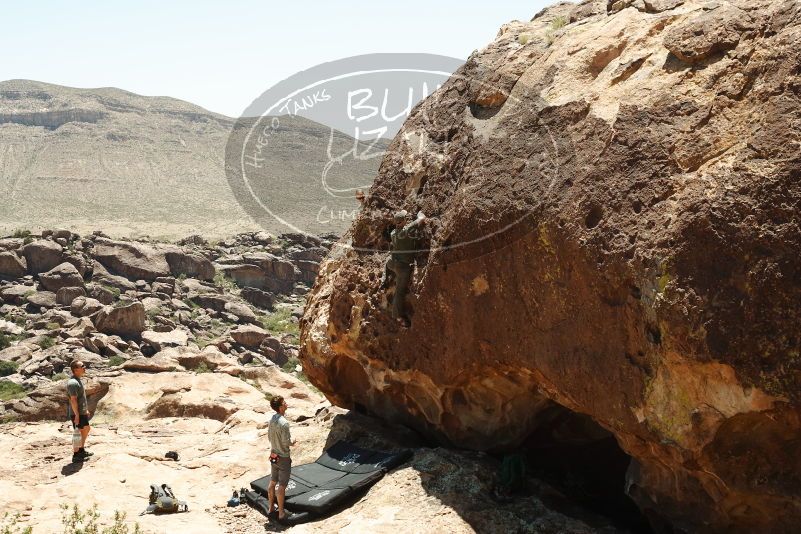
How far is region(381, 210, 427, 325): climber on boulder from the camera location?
28.9 feet

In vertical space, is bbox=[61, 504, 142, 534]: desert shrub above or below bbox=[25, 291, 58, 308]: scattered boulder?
above

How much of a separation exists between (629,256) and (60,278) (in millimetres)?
28422

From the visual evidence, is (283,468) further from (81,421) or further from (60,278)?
(60,278)

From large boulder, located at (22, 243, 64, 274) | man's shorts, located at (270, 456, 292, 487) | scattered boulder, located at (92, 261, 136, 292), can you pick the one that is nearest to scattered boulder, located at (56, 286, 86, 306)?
scattered boulder, located at (92, 261, 136, 292)

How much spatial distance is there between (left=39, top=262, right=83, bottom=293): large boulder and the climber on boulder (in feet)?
81.8

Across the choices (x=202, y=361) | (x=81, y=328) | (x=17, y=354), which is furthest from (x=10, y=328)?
(x=202, y=361)

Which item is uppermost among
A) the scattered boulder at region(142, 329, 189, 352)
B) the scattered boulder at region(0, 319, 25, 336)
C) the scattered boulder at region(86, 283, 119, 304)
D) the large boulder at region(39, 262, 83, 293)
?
the large boulder at region(39, 262, 83, 293)

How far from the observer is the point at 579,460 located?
930 cm

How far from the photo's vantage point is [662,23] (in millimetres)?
7414

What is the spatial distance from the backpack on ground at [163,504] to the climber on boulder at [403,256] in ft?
10.6

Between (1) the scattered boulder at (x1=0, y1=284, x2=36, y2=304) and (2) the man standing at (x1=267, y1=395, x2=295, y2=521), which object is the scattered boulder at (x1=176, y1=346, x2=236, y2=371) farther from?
(1) the scattered boulder at (x1=0, y1=284, x2=36, y2=304)

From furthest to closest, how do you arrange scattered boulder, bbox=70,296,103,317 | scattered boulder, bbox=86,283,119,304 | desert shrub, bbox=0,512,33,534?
scattered boulder, bbox=86,283,119,304, scattered boulder, bbox=70,296,103,317, desert shrub, bbox=0,512,33,534

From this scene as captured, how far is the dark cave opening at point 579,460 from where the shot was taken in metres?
8.62

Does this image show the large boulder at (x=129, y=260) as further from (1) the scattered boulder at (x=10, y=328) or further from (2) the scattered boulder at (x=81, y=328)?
(2) the scattered boulder at (x=81, y=328)
